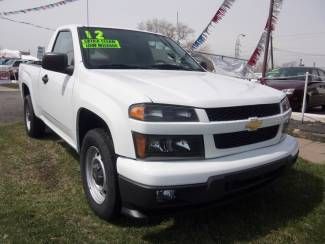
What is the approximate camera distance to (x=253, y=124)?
3.04 m

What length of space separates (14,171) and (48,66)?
5.15 feet

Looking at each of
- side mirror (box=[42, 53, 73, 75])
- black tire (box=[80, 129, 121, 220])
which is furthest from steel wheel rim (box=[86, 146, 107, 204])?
side mirror (box=[42, 53, 73, 75])

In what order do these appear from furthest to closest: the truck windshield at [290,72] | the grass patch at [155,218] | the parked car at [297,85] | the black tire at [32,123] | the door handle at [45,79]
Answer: the truck windshield at [290,72], the parked car at [297,85], the black tire at [32,123], the door handle at [45,79], the grass patch at [155,218]

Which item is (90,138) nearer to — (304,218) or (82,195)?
(82,195)

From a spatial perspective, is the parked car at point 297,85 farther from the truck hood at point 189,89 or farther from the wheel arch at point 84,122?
the wheel arch at point 84,122

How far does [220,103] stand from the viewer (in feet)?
9.40

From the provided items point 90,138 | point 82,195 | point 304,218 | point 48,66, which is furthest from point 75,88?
point 304,218

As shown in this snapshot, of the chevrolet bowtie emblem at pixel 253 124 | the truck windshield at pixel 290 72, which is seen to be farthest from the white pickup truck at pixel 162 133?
the truck windshield at pixel 290 72

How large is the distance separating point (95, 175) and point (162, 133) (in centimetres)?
103

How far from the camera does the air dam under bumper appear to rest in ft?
8.61

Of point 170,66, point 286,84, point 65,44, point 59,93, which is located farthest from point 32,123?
point 286,84

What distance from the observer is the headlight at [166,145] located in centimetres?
270

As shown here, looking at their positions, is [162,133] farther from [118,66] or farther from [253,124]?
[118,66]

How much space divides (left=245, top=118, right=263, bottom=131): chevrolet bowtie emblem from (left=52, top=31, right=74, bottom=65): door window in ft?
7.09
